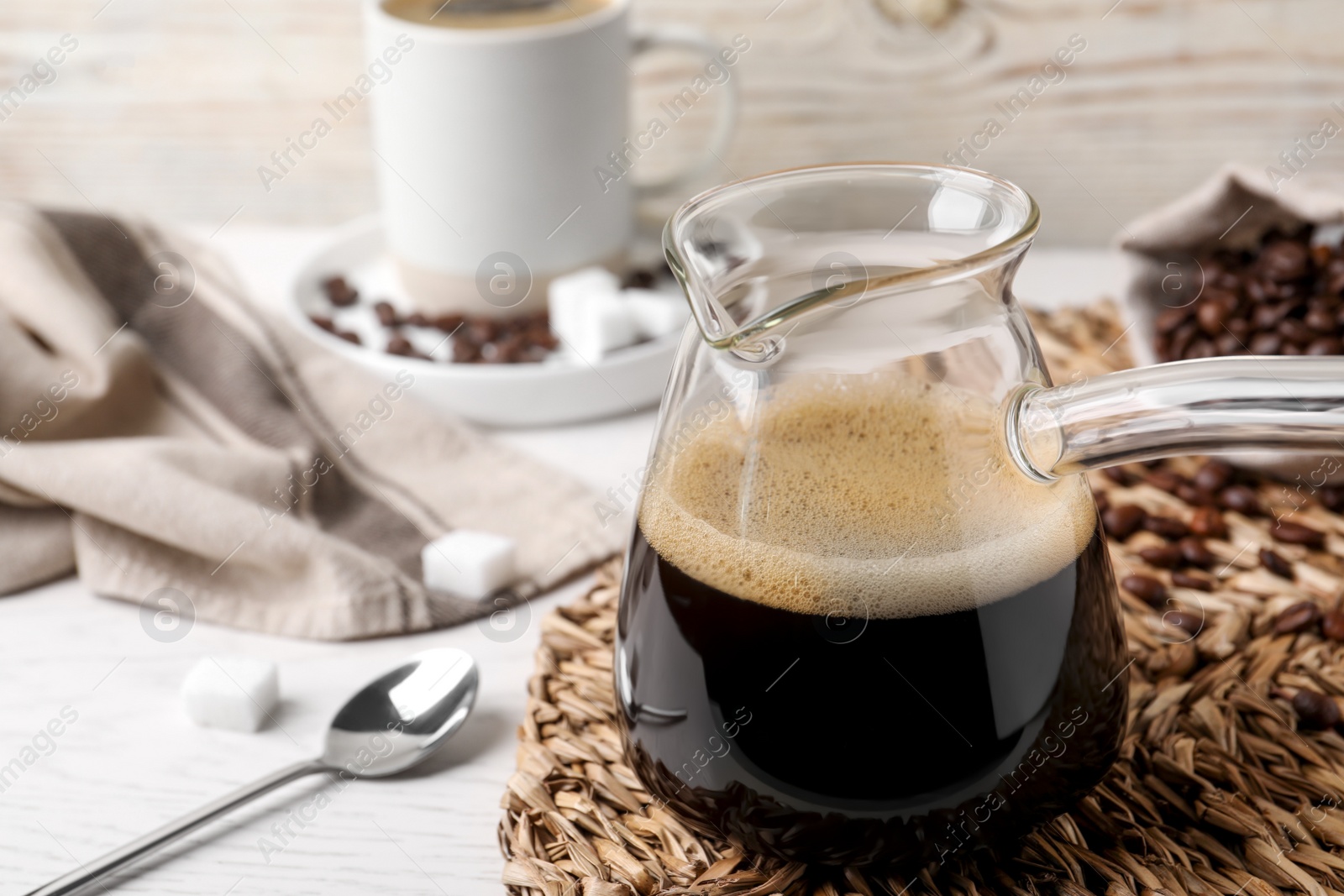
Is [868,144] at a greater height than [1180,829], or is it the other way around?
[1180,829]

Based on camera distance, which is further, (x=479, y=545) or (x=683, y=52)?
(x=683, y=52)

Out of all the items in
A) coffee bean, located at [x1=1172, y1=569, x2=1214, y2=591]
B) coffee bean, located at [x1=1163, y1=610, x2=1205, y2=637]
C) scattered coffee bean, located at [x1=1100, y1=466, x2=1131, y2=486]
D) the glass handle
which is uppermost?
the glass handle

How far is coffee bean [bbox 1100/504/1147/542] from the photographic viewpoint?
888 millimetres

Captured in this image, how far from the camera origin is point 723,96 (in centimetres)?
138

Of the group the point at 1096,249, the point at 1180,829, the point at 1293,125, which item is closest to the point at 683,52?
the point at 1096,249

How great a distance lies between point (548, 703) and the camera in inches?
28.1

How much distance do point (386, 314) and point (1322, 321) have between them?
811 millimetres

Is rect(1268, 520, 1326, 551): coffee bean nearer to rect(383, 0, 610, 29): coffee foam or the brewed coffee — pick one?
the brewed coffee

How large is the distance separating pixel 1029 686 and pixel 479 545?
0.44 meters

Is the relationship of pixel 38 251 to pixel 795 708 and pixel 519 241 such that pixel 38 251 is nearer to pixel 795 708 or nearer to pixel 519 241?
pixel 519 241

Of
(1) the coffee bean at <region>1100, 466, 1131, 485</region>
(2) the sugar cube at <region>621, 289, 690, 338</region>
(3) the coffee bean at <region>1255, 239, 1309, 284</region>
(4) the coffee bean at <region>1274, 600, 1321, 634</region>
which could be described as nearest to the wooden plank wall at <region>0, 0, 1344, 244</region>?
(2) the sugar cube at <region>621, 289, 690, 338</region>

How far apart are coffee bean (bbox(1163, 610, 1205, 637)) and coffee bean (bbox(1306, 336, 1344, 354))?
0.28 metres

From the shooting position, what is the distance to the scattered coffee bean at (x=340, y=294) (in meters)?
1.24

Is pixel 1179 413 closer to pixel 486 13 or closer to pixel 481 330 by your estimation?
pixel 481 330
